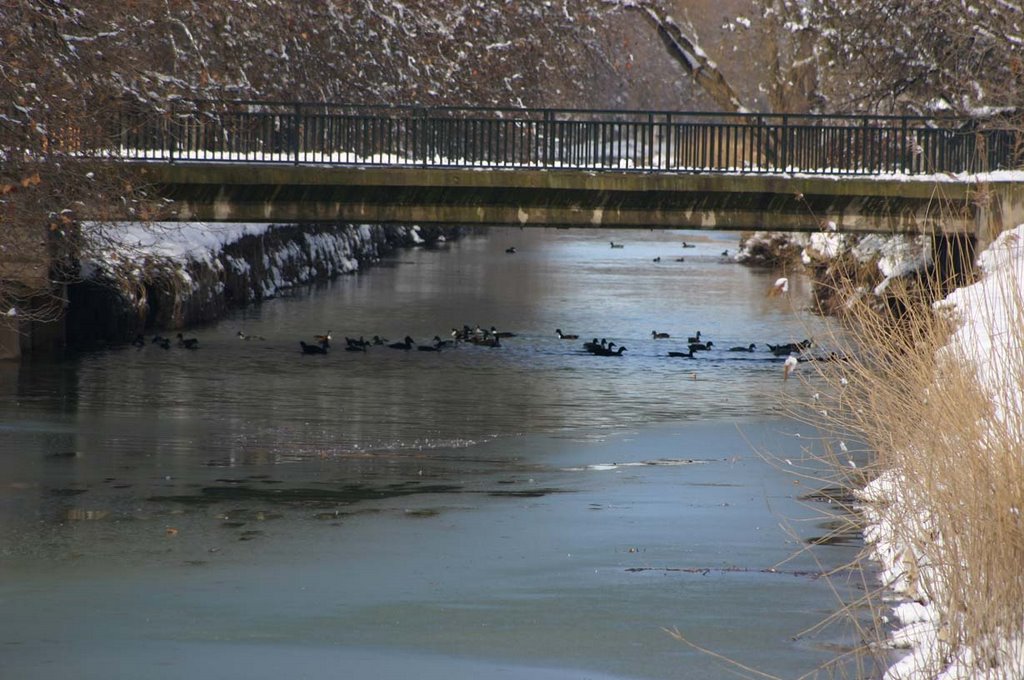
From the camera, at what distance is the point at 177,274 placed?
3136 centimetres

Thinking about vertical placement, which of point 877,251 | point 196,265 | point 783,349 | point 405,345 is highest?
point 877,251

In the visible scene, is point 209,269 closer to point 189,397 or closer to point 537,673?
point 189,397

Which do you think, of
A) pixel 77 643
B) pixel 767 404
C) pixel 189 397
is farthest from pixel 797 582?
pixel 189 397

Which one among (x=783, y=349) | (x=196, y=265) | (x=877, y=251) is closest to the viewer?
(x=783, y=349)

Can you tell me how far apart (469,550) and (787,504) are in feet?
11.3

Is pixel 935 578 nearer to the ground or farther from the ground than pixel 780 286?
nearer to the ground

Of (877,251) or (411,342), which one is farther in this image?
(877,251)

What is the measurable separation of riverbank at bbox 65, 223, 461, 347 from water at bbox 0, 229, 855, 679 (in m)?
1.87

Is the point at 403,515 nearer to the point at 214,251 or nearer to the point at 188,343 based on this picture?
the point at 188,343

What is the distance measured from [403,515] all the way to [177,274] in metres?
17.9

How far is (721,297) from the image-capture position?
129 feet

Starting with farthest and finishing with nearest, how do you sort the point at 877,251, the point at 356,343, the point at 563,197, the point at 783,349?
the point at 877,251 → the point at 783,349 → the point at 356,343 → the point at 563,197

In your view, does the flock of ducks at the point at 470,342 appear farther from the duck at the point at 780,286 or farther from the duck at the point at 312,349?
the duck at the point at 780,286

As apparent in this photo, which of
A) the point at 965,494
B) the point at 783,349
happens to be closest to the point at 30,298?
the point at 783,349
